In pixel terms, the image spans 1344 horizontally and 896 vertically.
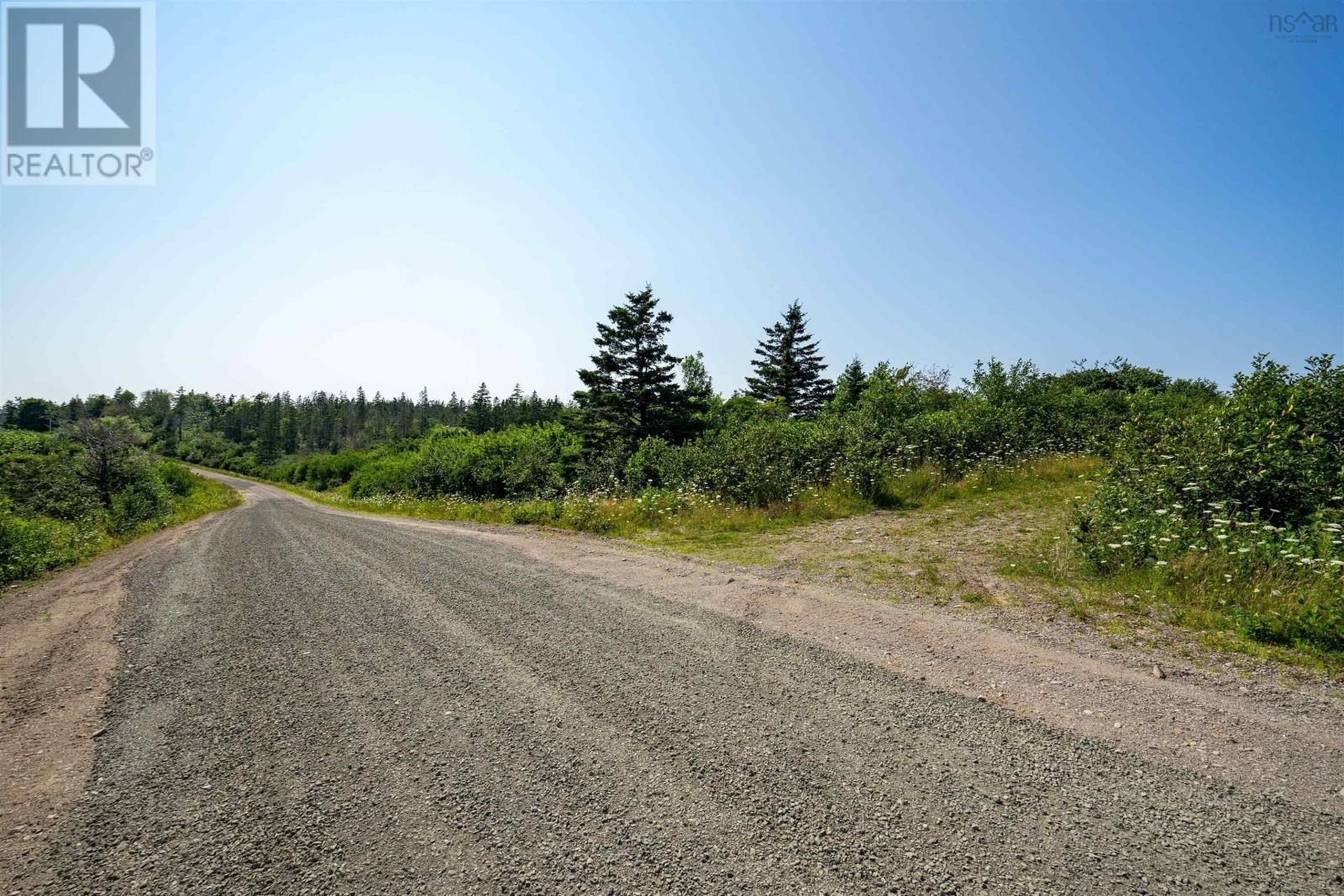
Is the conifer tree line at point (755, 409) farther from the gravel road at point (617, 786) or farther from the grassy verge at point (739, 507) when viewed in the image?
the gravel road at point (617, 786)

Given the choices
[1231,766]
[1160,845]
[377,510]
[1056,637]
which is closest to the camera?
[1160,845]

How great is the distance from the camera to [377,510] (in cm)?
2500

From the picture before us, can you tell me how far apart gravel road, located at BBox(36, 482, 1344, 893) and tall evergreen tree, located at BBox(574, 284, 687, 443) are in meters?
22.0

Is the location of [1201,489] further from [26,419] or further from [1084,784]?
[26,419]

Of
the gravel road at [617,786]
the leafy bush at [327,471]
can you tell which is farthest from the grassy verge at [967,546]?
the leafy bush at [327,471]

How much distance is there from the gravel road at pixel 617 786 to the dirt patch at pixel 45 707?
0.13 meters

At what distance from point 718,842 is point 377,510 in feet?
89.7

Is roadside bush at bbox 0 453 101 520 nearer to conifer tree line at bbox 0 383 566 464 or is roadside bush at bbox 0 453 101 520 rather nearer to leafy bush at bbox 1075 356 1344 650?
leafy bush at bbox 1075 356 1344 650

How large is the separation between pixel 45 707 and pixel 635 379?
78.2 ft

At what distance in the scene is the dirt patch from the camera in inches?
94.5

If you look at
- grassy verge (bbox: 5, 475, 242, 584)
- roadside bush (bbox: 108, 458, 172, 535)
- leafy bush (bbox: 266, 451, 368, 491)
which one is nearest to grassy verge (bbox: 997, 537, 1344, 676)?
grassy verge (bbox: 5, 475, 242, 584)

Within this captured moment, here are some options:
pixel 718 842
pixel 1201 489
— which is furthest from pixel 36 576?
pixel 1201 489

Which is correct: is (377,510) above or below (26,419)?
below

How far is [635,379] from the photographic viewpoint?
26609 millimetres
